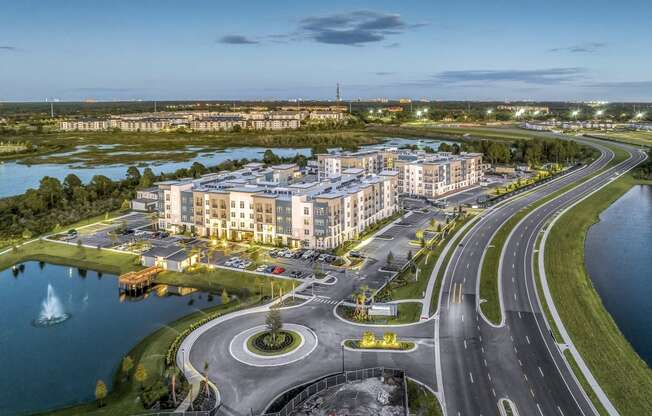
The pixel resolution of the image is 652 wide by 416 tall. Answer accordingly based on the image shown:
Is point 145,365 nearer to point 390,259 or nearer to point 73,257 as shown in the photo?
point 390,259

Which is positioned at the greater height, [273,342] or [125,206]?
[125,206]

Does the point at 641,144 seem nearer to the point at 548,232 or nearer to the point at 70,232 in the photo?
the point at 548,232

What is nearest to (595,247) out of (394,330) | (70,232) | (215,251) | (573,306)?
(573,306)

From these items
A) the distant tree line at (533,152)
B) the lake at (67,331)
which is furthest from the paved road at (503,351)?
the distant tree line at (533,152)

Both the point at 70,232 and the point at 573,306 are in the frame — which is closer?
the point at 573,306

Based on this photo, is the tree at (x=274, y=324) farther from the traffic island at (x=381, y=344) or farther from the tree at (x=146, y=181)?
the tree at (x=146, y=181)

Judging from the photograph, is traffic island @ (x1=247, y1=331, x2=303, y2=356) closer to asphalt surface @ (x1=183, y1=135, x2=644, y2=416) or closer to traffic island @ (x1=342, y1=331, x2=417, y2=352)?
asphalt surface @ (x1=183, y1=135, x2=644, y2=416)

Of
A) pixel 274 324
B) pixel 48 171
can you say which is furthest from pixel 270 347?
pixel 48 171
